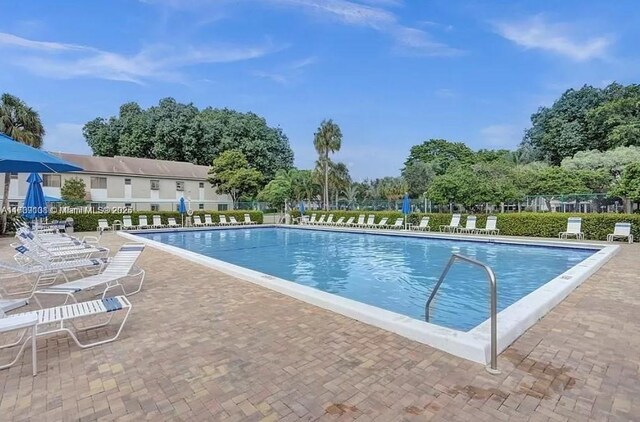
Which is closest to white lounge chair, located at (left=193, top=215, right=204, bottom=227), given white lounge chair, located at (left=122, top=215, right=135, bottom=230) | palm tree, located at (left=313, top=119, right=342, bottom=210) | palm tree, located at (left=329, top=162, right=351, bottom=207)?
white lounge chair, located at (left=122, top=215, right=135, bottom=230)

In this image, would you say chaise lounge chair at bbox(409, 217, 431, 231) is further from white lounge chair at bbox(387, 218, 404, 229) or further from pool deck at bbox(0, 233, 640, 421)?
pool deck at bbox(0, 233, 640, 421)

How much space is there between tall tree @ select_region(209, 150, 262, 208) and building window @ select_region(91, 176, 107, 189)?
8.67m

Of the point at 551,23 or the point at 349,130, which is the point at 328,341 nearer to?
the point at 551,23

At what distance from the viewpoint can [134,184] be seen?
106 ft

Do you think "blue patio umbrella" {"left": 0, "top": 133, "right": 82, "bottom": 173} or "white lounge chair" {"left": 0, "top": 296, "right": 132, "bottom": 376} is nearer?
"white lounge chair" {"left": 0, "top": 296, "right": 132, "bottom": 376}

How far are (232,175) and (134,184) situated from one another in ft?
28.0

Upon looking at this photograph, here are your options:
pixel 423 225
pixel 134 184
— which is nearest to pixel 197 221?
pixel 134 184

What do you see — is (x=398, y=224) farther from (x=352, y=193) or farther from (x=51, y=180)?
(x=51, y=180)

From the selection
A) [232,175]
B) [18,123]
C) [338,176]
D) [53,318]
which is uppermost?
[18,123]

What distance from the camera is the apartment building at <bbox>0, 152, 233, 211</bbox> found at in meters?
29.2

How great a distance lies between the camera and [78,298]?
5.66 metres

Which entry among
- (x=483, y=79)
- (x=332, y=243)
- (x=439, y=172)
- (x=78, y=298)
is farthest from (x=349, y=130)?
(x=78, y=298)

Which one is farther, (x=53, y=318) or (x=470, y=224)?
(x=470, y=224)

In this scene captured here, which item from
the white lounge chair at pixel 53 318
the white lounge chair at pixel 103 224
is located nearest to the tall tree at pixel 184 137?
the white lounge chair at pixel 103 224
